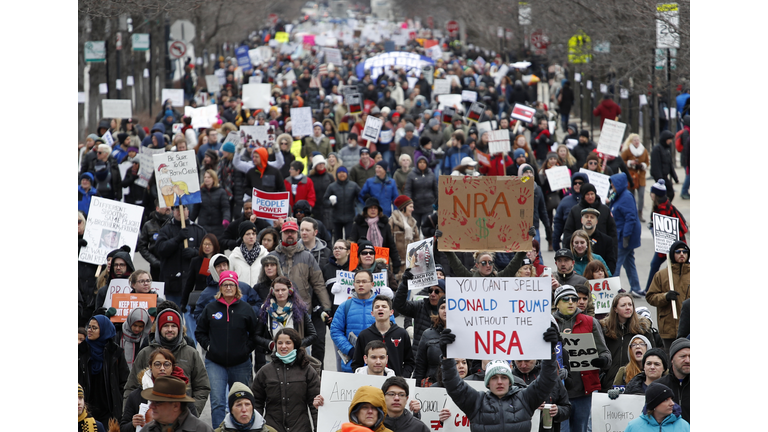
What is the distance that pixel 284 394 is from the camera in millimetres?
7648

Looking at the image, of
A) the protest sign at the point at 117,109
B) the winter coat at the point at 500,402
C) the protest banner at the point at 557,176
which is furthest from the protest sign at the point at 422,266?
the protest sign at the point at 117,109

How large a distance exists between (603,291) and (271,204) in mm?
4768

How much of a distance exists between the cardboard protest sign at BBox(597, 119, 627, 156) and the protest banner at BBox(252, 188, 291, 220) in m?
6.44

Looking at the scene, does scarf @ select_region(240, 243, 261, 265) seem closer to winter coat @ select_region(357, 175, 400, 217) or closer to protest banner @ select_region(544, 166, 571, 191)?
winter coat @ select_region(357, 175, 400, 217)

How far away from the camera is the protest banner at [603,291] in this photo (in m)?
9.89

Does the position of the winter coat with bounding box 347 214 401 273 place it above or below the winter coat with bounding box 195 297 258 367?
above

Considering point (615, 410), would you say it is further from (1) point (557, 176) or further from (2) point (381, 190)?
(1) point (557, 176)

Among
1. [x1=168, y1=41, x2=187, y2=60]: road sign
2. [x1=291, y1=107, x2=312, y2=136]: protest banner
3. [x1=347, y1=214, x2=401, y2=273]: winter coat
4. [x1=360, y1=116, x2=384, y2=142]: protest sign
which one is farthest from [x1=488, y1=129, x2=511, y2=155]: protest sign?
[x1=168, y1=41, x2=187, y2=60]: road sign

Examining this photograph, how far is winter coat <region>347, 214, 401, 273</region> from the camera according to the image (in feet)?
40.3

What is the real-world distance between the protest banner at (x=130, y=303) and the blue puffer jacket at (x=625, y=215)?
22.6 feet

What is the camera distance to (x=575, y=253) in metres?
10.9

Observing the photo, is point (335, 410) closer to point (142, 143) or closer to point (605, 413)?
point (605, 413)

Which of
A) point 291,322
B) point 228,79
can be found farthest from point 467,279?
point 228,79

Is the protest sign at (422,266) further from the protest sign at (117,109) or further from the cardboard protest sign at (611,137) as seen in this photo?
the protest sign at (117,109)
